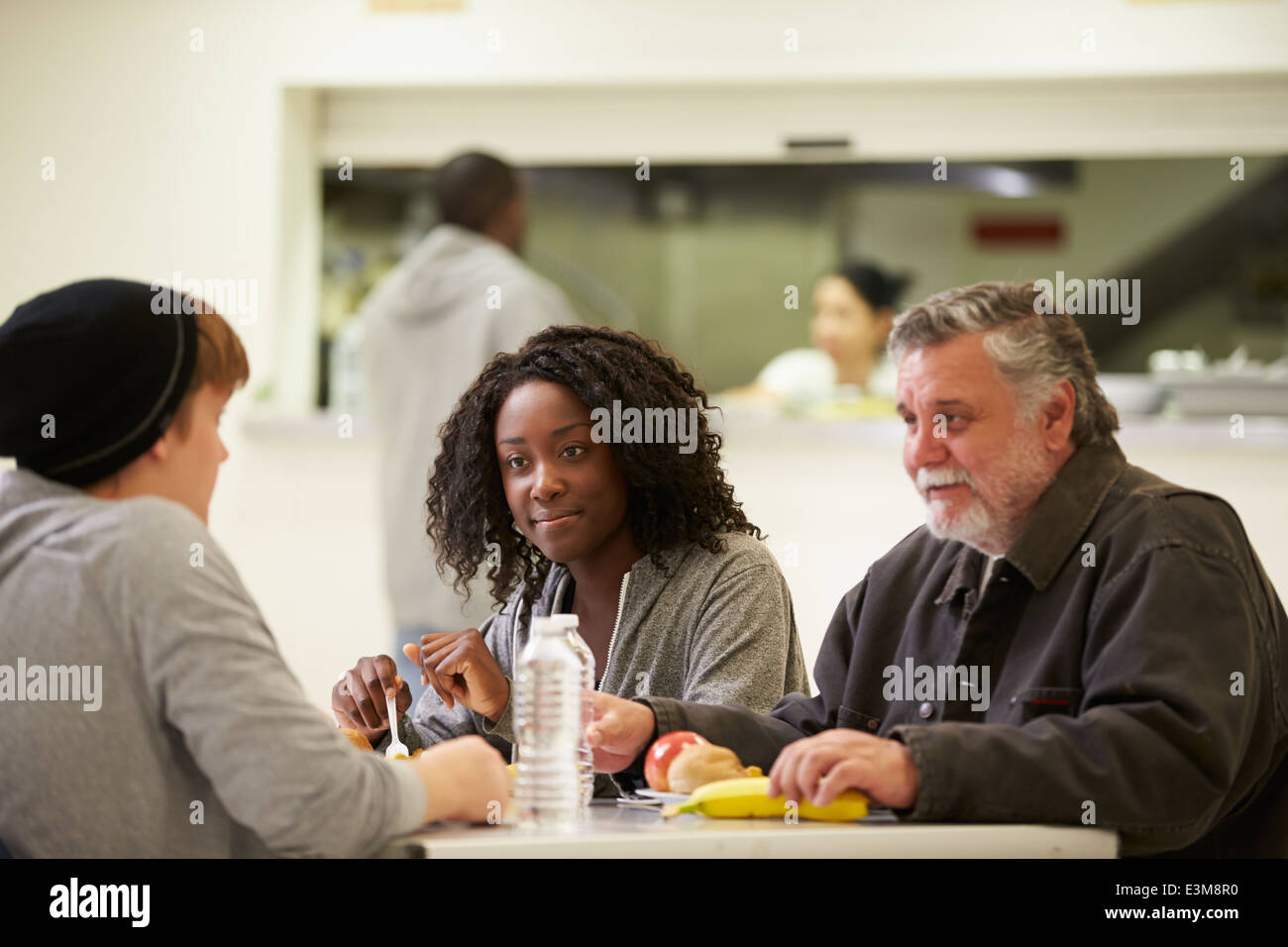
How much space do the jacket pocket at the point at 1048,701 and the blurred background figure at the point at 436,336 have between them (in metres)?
1.96

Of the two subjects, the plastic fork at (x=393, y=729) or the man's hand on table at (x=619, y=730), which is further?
the plastic fork at (x=393, y=729)

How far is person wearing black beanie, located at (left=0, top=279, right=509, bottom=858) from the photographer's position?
1252 millimetres

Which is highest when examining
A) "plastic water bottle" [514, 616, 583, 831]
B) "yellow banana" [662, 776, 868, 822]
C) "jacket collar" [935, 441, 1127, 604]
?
"jacket collar" [935, 441, 1127, 604]

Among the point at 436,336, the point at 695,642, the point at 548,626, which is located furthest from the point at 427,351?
the point at 548,626

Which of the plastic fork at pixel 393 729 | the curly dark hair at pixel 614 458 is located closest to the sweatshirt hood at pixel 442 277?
the curly dark hair at pixel 614 458

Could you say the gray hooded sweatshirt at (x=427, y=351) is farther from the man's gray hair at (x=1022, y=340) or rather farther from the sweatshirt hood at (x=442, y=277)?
the man's gray hair at (x=1022, y=340)

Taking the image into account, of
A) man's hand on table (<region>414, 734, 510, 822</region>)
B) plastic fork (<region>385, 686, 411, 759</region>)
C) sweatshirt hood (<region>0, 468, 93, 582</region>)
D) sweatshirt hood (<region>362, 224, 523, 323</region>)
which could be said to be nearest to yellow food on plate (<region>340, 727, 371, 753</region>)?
plastic fork (<region>385, 686, 411, 759</region>)

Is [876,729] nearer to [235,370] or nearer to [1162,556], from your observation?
[1162,556]

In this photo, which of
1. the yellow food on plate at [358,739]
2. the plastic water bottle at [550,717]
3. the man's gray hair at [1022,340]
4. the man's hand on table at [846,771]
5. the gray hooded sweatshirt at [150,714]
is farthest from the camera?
the yellow food on plate at [358,739]

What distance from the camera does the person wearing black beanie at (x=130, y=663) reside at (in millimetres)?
1252

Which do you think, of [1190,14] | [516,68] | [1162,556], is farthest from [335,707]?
[1190,14]

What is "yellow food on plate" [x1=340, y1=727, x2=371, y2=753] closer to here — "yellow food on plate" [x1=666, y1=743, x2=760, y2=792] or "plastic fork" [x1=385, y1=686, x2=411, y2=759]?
"plastic fork" [x1=385, y1=686, x2=411, y2=759]

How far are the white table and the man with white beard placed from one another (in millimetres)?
29
